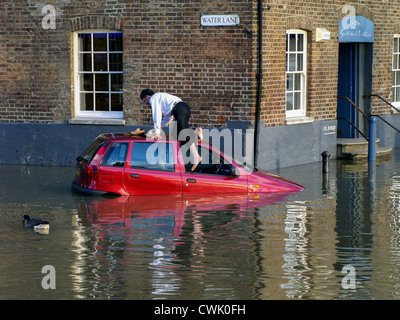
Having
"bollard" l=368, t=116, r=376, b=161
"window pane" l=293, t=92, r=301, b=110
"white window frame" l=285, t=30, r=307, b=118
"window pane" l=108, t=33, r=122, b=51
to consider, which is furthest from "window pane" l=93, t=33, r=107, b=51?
"bollard" l=368, t=116, r=376, b=161

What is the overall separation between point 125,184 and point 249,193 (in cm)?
216

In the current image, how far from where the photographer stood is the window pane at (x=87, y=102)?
19.2 m

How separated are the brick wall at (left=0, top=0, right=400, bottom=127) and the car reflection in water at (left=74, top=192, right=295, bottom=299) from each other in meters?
3.97

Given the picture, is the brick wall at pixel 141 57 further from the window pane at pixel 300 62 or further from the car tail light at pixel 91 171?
the car tail light at pixel 91 171

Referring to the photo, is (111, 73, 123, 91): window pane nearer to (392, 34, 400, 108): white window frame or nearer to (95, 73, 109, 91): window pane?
(95, 73, 109, 91): window pane

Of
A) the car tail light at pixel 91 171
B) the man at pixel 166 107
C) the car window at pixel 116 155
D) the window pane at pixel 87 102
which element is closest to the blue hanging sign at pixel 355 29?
the window pane at pixel 87 102

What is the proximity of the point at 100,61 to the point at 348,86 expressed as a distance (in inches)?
288

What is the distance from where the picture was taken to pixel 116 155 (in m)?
13.9

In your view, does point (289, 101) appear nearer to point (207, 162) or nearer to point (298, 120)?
point (298, 120)

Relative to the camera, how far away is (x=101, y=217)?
12539mm

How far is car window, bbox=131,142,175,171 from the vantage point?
13.9 m

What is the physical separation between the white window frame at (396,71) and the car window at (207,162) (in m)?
10.7
